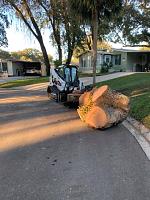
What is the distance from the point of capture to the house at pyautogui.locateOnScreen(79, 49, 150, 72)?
165 ft

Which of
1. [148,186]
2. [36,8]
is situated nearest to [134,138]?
[148,186]

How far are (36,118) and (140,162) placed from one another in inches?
241

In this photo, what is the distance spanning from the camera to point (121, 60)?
51.1 m

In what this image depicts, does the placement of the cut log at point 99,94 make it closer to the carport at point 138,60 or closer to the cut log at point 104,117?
the cut log at point 104,117

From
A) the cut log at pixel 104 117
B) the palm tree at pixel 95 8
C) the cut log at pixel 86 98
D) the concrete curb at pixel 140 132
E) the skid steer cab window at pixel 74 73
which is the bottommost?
the concrete curb at pixel 140 132

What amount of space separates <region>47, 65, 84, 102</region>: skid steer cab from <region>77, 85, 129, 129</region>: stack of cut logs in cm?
417

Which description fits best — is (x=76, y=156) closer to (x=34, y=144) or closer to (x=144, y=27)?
(x=34, y=144)

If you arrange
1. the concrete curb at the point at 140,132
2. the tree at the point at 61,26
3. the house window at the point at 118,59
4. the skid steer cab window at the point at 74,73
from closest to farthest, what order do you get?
the concrete curb at the point at 140,132, the skid steer cab window at the point at 74,73, the tree at the point at 61,26, the house window at the point at 118,59

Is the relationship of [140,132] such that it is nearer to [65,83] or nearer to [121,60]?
[65,83]

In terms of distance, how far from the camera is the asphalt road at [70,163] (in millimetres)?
5316

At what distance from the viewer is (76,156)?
726cm

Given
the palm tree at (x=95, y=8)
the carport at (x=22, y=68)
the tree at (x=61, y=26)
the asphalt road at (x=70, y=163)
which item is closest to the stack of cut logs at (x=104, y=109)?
the asphalt road at (x=70, y=163)

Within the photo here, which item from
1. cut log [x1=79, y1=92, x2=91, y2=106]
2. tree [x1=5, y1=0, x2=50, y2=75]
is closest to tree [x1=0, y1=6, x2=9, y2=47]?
tree [x1=5, y1=0, x2=50, y2=75]

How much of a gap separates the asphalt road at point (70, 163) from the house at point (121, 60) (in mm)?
39579
